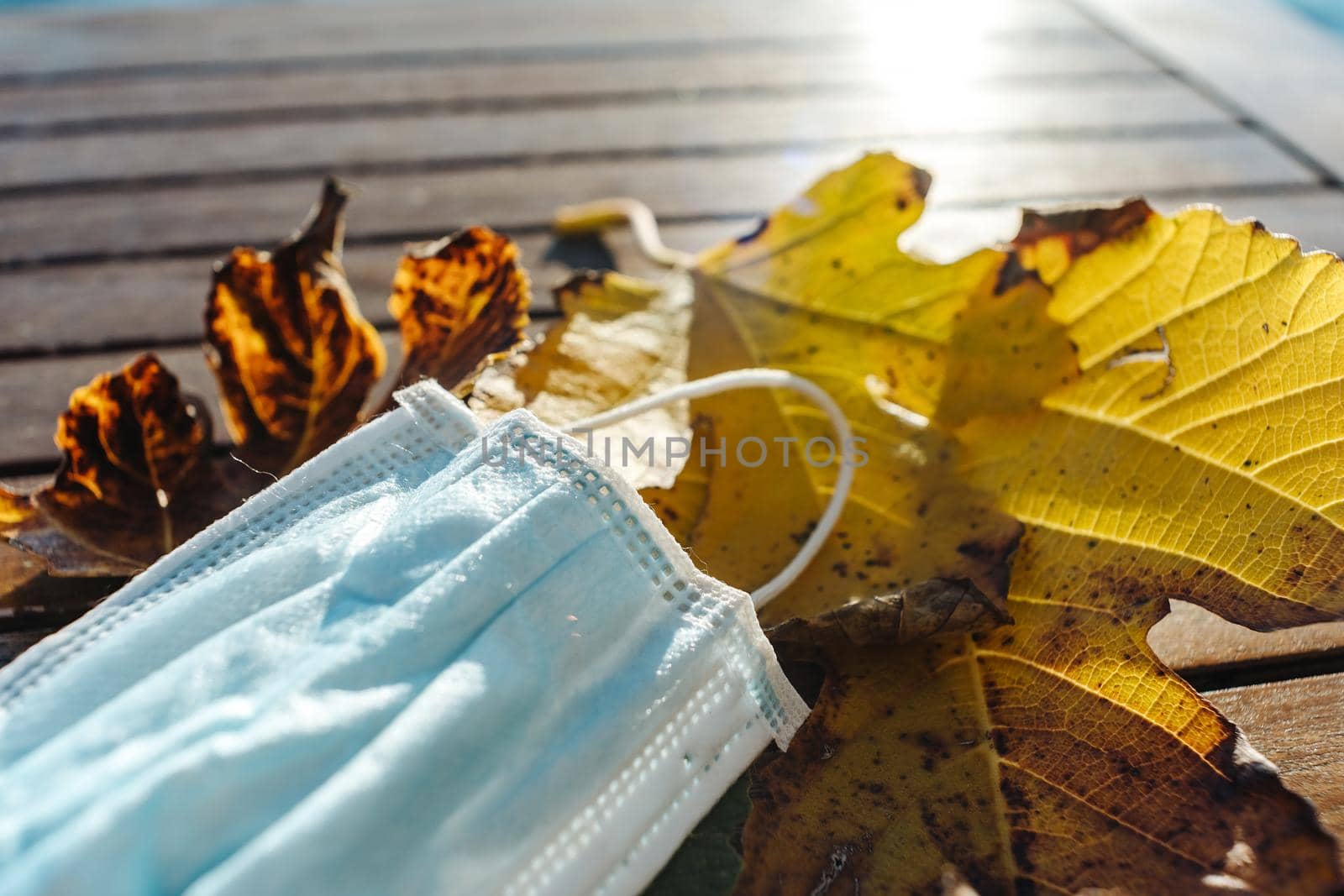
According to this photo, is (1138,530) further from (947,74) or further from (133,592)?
(947,74)

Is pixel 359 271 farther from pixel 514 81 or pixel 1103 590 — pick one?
pixel 1103 590

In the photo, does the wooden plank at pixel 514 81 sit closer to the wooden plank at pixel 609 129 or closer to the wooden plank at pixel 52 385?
the wooden plank at pixel 609 129

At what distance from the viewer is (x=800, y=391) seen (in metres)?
0.70

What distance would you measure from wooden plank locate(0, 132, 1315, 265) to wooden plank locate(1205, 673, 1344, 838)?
0.77 m

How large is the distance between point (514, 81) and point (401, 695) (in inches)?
52.6

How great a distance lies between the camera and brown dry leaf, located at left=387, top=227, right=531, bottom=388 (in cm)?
72

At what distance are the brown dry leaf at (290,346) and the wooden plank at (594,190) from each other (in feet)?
1.43

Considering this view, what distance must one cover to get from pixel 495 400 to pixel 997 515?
35 cm

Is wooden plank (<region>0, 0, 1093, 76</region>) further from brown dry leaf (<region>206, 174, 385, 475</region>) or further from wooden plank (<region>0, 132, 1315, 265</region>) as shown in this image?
brown dry leaf (<region>206, 174, 385, 475</region>)

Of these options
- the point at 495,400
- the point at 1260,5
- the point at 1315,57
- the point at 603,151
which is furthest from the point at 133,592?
the point at 1260,5

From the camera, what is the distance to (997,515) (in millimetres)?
634

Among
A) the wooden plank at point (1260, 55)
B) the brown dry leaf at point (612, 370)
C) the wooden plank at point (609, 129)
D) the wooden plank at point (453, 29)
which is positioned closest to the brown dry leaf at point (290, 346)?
the brown dry leaf at point (612, 370)

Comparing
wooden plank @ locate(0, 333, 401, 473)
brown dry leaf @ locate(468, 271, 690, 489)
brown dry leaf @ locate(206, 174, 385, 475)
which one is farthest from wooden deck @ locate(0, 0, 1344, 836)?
brown dry leaf @ locate(468, 271, 690, 489)

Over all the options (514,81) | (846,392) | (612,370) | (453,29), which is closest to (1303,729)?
(846,392)
